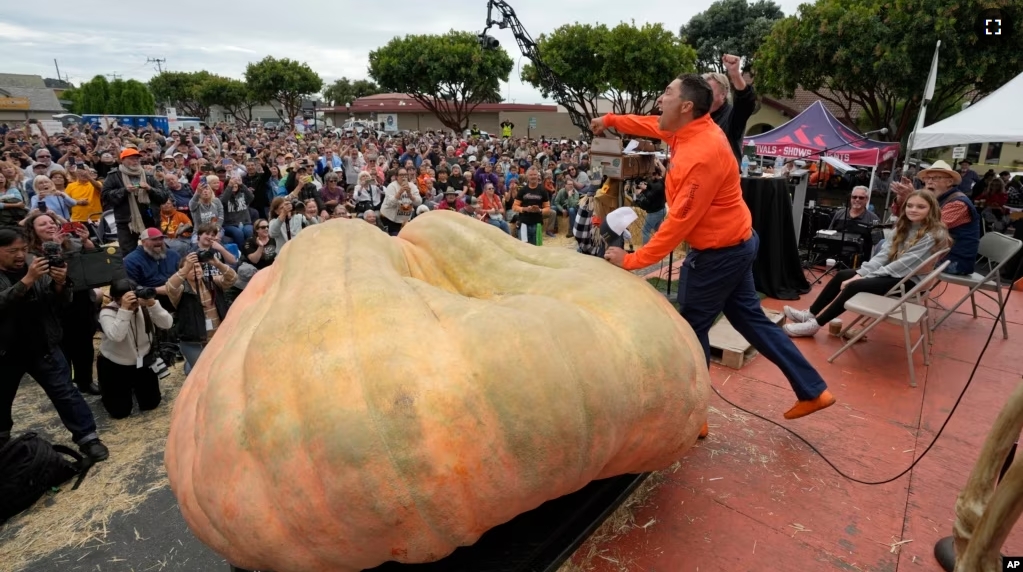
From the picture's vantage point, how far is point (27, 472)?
11.5ft

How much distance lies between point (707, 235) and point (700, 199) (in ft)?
0.92

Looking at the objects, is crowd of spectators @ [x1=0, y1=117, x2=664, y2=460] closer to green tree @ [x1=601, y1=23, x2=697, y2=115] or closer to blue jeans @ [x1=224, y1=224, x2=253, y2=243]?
blue jeans @ [x1=224, y1=224, x2=253, y2=243]

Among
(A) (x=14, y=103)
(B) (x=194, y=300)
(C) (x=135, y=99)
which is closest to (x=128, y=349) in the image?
(B) (x=194, y=300)

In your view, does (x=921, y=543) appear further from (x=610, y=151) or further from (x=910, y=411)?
(x=610, y=151)

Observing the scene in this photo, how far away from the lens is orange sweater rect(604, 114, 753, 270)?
2.81 metres

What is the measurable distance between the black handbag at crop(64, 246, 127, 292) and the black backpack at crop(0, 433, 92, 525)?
1.38 meters

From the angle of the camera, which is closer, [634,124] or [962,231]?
[634,124]

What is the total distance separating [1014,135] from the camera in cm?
634

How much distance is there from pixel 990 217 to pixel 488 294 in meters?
12.7

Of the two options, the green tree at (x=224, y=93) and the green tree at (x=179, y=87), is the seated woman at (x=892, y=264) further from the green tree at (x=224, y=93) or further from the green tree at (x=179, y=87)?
the green tree at (x=179, y=87)

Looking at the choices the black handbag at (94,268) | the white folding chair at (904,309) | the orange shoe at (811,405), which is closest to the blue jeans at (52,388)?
the black handbag at (94,268)

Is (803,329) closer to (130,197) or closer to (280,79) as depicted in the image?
(130,197)

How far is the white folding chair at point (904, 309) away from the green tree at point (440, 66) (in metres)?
35.4

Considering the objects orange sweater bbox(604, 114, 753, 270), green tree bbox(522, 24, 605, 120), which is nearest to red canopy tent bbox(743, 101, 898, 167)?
orange sweater bbox(604, 114, 753, 270)
